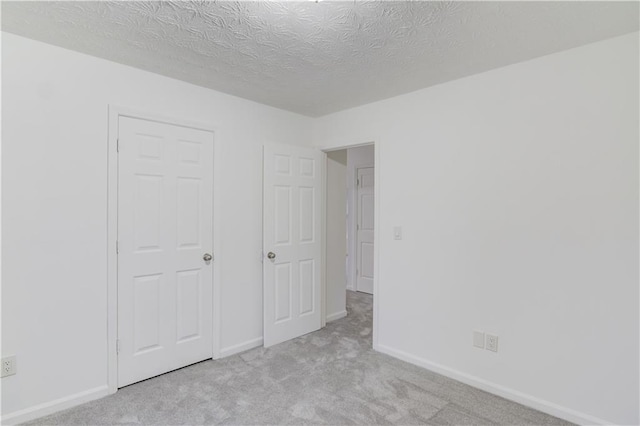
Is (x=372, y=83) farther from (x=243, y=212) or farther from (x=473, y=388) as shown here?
(x=473, y=388)

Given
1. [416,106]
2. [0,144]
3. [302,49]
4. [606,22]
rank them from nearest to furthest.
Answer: [606,22], [0,144], [302,49], [416,106]

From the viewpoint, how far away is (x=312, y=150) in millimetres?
3709

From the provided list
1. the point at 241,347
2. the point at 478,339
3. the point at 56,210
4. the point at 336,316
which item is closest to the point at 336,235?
the point at 336,316

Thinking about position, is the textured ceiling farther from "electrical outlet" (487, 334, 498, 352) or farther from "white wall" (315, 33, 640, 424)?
"electrical outlet" (487, 334, 498, 352)

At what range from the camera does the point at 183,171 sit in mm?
2812

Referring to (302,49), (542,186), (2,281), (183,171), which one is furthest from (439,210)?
(2,281)

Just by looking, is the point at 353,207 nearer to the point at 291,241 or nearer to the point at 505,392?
the point at 291,241

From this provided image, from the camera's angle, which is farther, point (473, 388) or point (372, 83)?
point (372, 83)

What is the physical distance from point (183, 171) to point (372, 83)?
5.71 feet

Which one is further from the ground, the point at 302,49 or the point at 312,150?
the point at 302,49

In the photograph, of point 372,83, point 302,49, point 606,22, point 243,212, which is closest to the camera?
point 606,22

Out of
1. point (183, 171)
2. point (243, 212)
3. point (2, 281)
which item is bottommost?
point (2, 281)

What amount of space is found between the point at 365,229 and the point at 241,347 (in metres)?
3.06

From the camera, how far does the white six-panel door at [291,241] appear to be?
335cm
